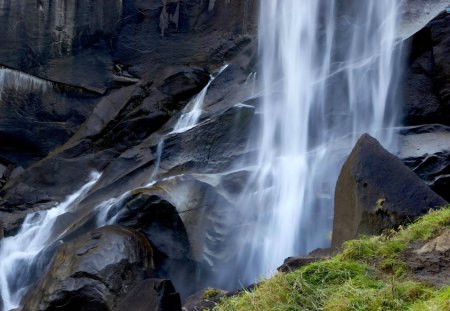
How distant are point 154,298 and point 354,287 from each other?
2.28 metres

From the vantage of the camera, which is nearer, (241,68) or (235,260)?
(235,260)

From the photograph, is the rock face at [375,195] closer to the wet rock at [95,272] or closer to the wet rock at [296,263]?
the wet rock at [296,263]

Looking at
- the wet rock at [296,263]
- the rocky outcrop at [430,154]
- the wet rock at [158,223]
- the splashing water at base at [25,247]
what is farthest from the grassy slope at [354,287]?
the splashing water at base at [25,247]

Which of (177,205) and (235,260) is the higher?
(177,205)

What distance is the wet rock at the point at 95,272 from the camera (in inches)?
383

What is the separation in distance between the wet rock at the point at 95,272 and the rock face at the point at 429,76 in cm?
608

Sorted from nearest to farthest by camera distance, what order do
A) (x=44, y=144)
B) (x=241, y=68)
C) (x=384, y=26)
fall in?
(x=384, y=26) < (x=241, y=68) < (x=44, y=144)

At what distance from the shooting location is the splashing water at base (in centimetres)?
1219

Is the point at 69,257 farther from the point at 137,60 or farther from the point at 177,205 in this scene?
the point at 137,60

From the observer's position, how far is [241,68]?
1638 cm

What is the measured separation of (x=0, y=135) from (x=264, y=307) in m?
14.4

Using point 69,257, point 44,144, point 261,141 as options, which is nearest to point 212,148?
point 261,141

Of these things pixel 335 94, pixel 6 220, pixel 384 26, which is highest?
pixel 384 26

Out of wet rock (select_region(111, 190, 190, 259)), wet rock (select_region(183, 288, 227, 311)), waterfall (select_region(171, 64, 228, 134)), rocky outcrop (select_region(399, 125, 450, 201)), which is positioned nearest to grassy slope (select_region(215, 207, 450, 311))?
wet rock (select_region(183, 288, 227, 311))
